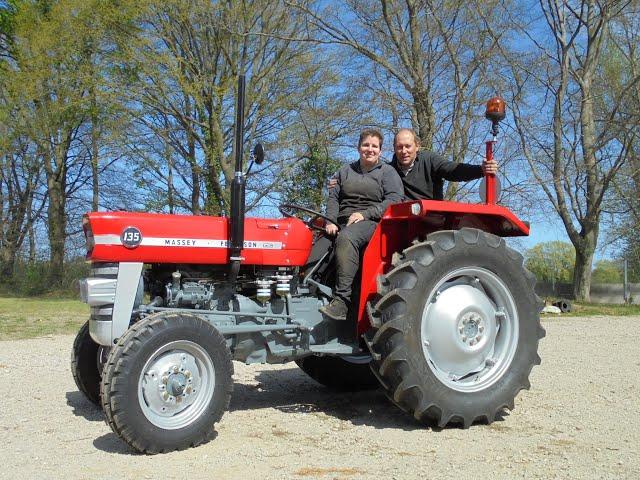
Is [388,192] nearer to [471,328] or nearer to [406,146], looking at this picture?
[406,146]

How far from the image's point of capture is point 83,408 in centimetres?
495

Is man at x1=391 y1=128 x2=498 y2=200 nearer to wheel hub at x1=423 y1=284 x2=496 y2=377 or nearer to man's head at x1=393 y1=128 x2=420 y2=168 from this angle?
man's head at x1=393 y1=128 x2=420 y2=168

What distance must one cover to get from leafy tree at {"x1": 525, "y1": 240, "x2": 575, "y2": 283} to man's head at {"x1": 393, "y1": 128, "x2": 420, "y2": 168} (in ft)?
131

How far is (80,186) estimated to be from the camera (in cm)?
2739

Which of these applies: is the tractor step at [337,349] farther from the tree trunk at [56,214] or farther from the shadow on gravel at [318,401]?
the tree trunk at [56,214]

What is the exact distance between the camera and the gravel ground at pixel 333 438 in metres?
3.40

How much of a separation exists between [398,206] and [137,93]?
16368 mm

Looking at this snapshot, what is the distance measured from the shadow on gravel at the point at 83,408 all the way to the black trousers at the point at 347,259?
188 cm

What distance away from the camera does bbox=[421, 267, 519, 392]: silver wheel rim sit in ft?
14.6

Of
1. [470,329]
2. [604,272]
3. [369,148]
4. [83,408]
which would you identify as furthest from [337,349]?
[604,272]

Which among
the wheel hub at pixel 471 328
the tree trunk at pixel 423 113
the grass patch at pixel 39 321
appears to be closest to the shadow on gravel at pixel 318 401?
the wheel hub at pixel 471 328

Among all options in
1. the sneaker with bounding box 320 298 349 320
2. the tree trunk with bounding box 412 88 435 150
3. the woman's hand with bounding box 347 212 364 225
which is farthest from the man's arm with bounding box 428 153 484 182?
the tree trunk with bounding box 412 88 435 150

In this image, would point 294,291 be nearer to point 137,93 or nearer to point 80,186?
point 137,93

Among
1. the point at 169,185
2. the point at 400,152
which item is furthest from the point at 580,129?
the point at 400,152
